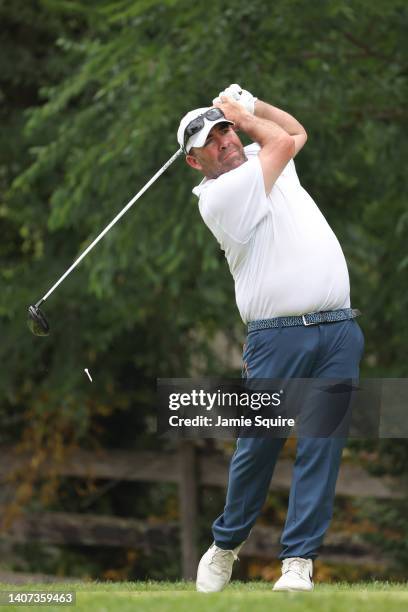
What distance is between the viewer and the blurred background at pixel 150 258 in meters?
9.00

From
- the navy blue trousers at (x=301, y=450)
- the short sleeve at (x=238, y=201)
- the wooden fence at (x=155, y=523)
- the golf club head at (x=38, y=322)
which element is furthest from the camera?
the wooden fence at (x=155, y=523)

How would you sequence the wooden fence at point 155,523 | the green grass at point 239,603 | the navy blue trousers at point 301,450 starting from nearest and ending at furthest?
the green grass at point 239,603 → the navy blue trousers at point 301,450 → the wooden fence at point 155,523

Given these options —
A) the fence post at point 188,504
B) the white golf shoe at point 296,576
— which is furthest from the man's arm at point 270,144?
the fence post at point 188,504

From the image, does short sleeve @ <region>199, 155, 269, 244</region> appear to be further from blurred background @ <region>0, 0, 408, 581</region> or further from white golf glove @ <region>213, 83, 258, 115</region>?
blurred background @ <region>0, 0, 408, 581</region>

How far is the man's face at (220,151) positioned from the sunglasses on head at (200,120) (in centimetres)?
4

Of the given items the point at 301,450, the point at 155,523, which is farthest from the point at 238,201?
the point at 155,523

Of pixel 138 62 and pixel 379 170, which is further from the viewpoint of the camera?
pixel 379 170

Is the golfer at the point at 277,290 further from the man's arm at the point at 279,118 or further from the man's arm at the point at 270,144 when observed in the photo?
the man's arm at the point at 279,118

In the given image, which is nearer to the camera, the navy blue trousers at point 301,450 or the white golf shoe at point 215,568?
the navy blue trousers at point 301,450

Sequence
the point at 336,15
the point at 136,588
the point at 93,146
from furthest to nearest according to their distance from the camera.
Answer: the point at 93,146 → the point at 336,15 → the point at 136,588

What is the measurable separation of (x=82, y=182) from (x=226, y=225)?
13.4ft

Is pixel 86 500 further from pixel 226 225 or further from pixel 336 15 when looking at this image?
pixel 226 225

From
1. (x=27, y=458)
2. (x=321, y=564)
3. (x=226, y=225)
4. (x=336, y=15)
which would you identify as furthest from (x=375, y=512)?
(x=226, y=225)

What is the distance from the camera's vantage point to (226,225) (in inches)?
216
